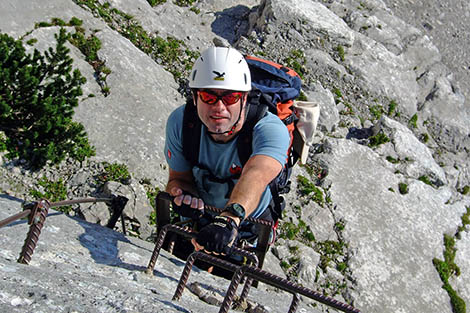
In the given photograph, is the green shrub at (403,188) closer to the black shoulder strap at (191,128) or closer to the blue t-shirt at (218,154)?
the blue t-shirt at (218,154)

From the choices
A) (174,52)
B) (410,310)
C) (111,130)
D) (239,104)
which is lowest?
(410,310)

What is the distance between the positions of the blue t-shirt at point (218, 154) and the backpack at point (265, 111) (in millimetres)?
83

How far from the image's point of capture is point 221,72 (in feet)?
20.7

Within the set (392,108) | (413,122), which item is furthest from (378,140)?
(413,122)

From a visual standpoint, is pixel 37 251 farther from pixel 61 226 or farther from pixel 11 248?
pixel 61 226

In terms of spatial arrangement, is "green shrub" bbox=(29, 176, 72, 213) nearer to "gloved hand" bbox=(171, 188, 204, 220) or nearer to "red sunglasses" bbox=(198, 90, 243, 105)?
"gloved hand" bbox=(171, 188, 204, 220)

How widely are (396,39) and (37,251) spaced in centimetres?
2185

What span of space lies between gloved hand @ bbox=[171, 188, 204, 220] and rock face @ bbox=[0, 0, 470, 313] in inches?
32.6

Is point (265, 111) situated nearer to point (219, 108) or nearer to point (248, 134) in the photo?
point (248, 134)

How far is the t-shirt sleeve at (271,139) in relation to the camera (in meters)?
5.98

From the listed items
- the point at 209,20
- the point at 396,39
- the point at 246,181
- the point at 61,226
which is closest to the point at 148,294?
the point at 246,181

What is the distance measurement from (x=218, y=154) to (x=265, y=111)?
2.90 feet

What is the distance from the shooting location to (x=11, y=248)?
16.8 ft

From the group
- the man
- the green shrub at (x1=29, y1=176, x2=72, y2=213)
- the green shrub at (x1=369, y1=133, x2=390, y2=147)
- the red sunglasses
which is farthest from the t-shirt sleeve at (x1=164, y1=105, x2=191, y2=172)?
the green shrub at (x1=369, y1=133, x2=390, y2=147)
